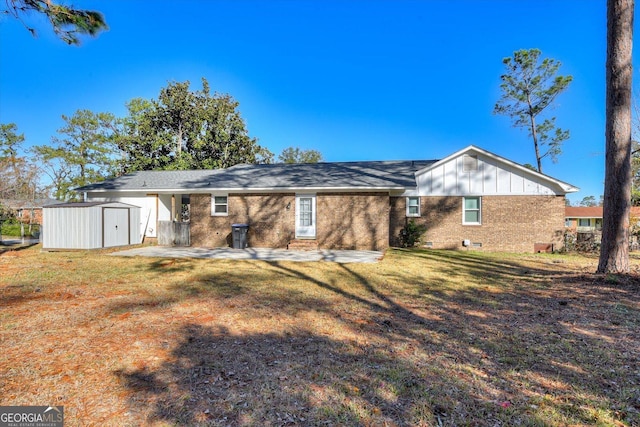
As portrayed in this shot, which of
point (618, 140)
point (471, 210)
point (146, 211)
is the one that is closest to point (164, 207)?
point (146, 211)

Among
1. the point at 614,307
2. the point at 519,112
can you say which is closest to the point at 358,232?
the point at 614,307

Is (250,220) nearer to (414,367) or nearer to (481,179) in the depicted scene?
(481,179)

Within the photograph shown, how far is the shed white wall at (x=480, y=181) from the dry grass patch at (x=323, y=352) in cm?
766

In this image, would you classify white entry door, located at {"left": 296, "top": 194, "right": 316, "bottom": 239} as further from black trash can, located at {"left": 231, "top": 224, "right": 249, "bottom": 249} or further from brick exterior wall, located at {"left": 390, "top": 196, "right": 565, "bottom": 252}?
brick exterior wall, located at {"left": 390, "top": 196, "right": 565, "bottom": 252}

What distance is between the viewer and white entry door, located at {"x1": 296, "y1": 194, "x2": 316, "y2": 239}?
542 inches

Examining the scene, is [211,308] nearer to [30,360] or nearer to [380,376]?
[30,360]

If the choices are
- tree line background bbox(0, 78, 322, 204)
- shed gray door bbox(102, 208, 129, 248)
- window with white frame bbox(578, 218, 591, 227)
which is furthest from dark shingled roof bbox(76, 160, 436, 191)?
window with white frame bbox(578, 218, 591, 227)

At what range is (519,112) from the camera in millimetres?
25641

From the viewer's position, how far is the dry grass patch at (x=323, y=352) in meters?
2.58

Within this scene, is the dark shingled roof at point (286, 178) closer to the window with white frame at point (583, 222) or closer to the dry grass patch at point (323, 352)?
the dry grass patch at point (323, 352)

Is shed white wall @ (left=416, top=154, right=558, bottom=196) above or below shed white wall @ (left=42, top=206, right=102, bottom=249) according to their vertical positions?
above

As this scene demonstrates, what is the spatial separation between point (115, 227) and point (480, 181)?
1636cm

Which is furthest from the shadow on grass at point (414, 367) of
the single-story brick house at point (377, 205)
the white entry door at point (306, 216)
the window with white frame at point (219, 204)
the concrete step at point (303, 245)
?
the window with white frame at point (219, 204)

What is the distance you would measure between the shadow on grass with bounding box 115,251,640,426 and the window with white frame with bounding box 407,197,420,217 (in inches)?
363
